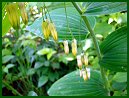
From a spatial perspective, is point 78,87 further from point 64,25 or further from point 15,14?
point 15,14

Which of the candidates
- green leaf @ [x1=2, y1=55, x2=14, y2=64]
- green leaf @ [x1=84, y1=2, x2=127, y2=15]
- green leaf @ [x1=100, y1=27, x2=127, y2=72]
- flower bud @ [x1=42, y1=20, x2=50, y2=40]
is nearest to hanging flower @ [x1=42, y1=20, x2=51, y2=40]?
flower bud @ [x1=42, y1=20, x2=50, y2=40]

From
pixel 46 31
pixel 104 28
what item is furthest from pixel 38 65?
pixel 46 31

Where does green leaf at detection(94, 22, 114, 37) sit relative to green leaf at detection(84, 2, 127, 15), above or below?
below

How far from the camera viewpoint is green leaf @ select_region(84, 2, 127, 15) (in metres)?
0.69

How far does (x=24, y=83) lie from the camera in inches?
65.0

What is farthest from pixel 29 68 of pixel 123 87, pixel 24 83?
pixel 123 87

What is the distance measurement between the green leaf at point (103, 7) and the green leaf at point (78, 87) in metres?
0.27

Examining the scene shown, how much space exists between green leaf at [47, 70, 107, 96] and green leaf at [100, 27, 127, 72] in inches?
4.3

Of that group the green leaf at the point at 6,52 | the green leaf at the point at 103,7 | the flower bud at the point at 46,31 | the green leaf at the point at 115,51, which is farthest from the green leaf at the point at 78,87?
the green leaf at the point at 6,52

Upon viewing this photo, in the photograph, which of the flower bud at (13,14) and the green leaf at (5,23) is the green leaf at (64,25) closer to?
the green leaf at (5,23)

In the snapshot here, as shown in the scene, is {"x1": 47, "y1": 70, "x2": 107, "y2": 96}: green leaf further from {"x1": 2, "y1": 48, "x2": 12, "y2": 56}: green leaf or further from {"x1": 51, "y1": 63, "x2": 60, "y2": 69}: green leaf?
{"x1": 2, "y1": 48, "x2": 12, "y2": 56}: green leaf

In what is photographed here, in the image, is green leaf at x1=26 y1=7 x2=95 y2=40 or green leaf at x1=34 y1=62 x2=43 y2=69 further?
green leaf at x1=34 y1=62 x2=43 y2=69

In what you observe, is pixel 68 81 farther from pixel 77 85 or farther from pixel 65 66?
pixel 65 66

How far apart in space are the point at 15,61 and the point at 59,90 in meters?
0.85
